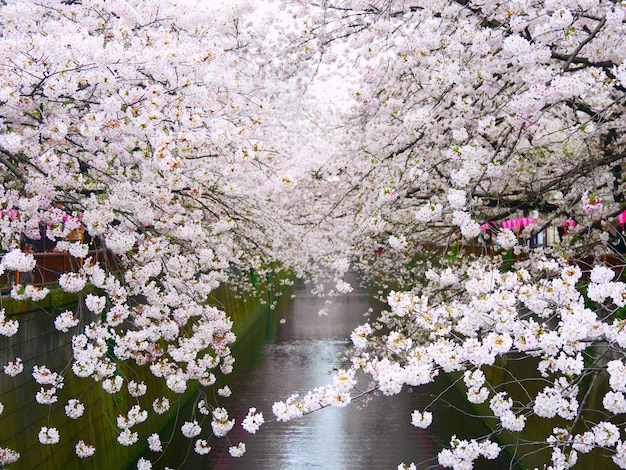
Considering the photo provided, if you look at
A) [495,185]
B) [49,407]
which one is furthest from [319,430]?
[49,407]

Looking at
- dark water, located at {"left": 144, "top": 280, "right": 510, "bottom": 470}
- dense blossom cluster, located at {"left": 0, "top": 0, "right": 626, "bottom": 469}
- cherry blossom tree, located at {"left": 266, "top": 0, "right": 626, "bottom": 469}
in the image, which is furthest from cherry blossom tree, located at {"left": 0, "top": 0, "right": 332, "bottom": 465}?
dark water, located at {"left": 144, "top": 280, "right": 510, "bottom": 470}

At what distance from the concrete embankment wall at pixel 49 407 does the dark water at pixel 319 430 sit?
4.35 feet

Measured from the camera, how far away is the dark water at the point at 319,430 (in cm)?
1134

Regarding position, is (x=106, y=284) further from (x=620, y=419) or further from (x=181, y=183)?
(x=620, y=419)

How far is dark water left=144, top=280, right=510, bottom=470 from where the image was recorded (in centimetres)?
1134

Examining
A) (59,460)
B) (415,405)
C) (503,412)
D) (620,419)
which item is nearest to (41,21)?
(59,460)

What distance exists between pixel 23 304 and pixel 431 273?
435 centimetres

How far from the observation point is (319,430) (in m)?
13.1

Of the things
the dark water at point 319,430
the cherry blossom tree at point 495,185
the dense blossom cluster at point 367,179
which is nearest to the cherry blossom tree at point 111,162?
the dense blossom cluster at point 367,179

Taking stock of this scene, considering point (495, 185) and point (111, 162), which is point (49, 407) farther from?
point (495, 185)

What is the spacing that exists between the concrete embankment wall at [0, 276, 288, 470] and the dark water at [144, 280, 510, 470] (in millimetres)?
1325

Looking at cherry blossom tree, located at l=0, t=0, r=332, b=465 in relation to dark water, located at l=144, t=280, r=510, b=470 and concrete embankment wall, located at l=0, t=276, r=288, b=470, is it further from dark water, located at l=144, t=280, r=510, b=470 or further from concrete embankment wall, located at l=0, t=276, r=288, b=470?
dark water, located at l=144, t=280, r=510, b=470

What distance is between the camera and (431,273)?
7.34m

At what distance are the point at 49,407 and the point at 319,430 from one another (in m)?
6.53
